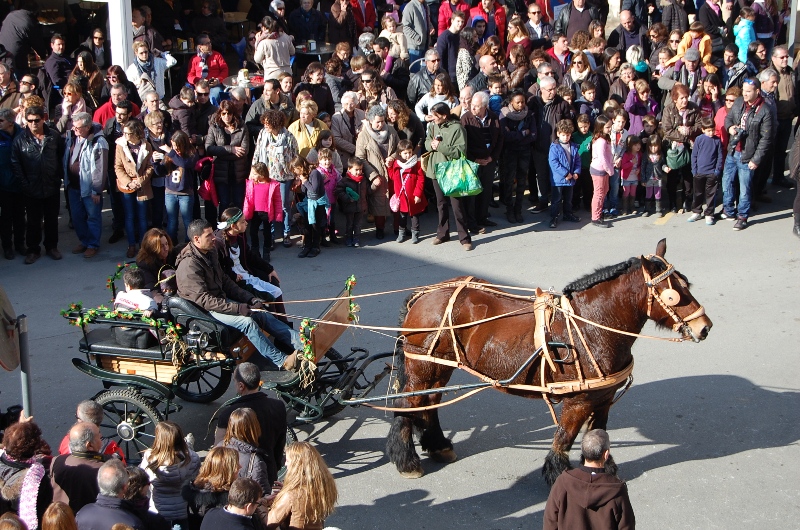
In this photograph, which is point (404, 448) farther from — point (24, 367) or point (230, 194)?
point (230, 194)

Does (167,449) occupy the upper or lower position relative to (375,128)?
lower

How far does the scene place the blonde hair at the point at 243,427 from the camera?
6.11 metres

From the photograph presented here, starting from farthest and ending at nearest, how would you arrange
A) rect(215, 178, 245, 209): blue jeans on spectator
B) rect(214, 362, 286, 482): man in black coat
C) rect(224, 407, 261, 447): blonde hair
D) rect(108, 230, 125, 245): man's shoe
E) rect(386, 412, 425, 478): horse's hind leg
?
rect(108, 230, 125, 245): man's shoe < rect(215, 178, 245, 209): blue jeans on spectator < rect(386, 412, 425, 478): horse's hind leg < rect(214, 362, 286, 482): man in black coat < rect(224, 407, 261, 447): blonde hair

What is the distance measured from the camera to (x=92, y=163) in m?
11.7

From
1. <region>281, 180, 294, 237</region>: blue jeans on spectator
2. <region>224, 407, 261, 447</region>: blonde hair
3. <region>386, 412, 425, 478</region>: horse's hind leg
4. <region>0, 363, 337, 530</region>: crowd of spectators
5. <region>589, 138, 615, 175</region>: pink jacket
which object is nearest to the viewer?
<region>0, 363, 337, 530</region>: crowd of spectators

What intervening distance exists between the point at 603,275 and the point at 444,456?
1.95 m

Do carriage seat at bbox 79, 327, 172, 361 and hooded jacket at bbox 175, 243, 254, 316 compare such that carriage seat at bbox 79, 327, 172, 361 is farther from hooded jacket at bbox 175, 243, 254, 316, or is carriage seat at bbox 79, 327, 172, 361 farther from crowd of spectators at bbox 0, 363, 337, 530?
crowd of spectators at bbox 0, 363, 337, 530

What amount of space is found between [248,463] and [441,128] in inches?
278

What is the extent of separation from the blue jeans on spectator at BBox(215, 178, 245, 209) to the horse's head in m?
6.78

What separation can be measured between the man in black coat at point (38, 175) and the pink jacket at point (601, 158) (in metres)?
6.82

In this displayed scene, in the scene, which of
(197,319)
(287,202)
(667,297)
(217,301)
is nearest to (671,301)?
(667,297)

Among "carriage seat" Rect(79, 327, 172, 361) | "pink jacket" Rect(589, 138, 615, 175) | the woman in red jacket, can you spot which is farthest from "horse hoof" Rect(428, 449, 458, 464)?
the woman in red jacket

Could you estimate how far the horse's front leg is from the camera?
700 centimetres

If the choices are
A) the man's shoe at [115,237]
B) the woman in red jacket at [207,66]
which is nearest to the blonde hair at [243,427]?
the man's shoe at [115,237]
